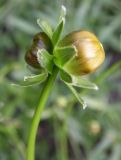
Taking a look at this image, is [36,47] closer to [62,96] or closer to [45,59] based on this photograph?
[45,59]

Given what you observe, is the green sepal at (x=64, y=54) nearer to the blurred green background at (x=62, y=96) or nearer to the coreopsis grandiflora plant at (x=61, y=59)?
the coreopsis grandiflora plant at (x=61, y=59)

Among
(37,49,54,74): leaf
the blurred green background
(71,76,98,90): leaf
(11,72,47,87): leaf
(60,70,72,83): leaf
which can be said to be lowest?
the blurred green background

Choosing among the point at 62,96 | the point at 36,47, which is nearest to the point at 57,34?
the point at 36,47

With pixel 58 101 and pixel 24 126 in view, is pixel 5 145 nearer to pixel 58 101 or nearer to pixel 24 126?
pixel 24 126

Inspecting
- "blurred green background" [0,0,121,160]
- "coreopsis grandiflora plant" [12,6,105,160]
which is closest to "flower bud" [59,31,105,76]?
"coreopsis grandiflora plant" [12,6,105,160]

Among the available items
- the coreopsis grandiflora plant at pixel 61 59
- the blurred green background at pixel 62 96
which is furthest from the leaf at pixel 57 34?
the blurred green background at pixel 62 96

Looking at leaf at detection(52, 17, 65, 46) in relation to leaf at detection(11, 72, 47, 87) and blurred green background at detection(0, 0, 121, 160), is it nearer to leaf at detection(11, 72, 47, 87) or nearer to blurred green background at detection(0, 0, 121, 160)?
leaf at detection(11, 72, 47, 87)

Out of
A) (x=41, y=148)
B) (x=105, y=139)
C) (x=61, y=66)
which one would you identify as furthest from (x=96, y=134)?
(x=61, y=66)

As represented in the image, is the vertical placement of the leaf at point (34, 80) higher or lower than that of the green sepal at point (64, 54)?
lower
